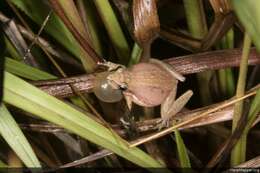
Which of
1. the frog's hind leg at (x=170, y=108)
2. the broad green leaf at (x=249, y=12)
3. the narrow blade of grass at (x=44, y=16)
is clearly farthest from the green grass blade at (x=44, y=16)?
the broad green leaf at (x=249, y=12)

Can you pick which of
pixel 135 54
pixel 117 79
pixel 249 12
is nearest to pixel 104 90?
pixel 117 79

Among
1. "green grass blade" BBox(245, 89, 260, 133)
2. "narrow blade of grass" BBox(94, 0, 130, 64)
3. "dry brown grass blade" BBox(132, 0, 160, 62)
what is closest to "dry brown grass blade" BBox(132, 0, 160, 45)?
"dry brown grass blade" BBox(132, 0, 160, 62)

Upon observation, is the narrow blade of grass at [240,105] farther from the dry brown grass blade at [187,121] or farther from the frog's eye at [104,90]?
the frog's eye at [104,90]

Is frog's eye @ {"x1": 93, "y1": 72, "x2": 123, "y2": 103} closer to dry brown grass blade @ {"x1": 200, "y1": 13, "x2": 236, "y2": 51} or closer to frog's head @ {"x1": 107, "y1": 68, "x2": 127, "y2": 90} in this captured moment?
frog's head @ {"x1": 107, "y1": 68, "x2": 127, "y2": 90}

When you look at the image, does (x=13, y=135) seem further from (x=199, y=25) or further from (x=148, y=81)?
(x=199, y=25)

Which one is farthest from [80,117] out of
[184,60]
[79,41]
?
[184,60]

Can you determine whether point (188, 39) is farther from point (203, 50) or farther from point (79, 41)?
point (79, 41)
